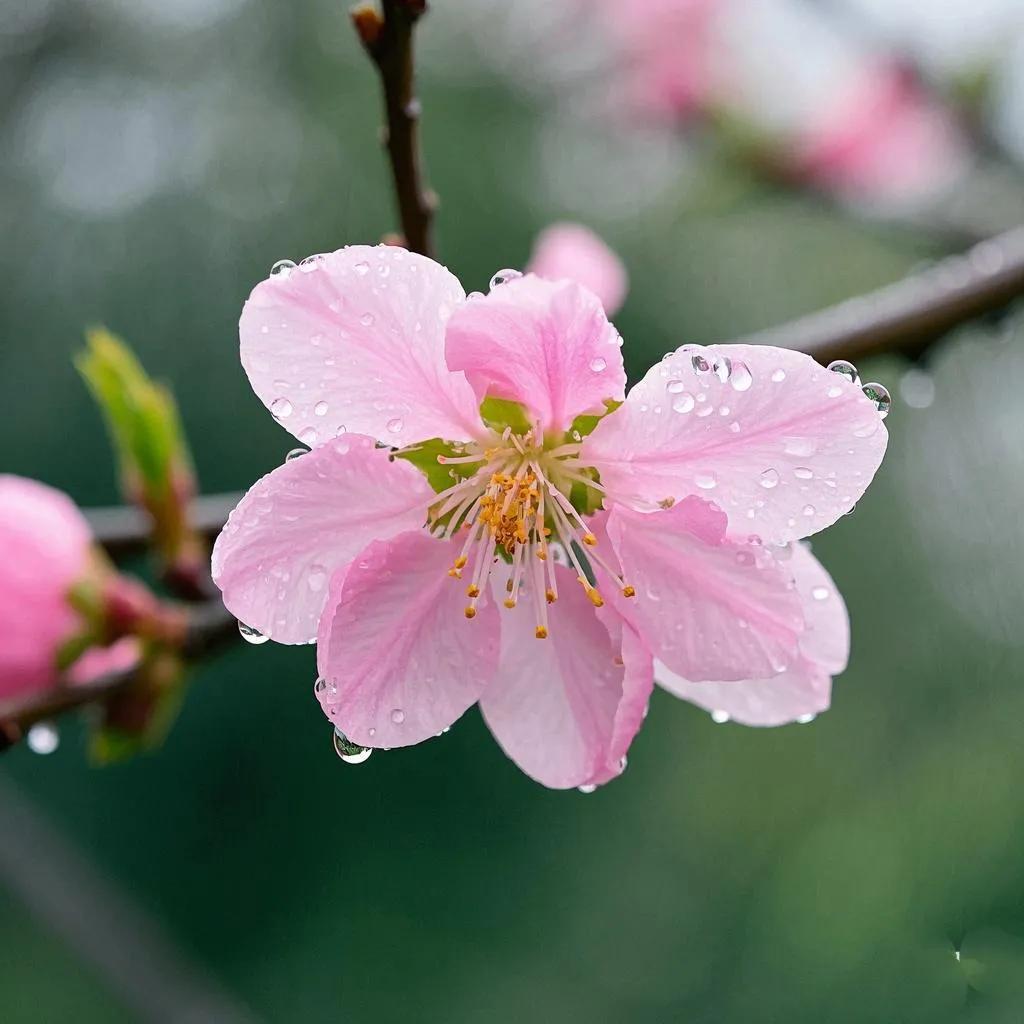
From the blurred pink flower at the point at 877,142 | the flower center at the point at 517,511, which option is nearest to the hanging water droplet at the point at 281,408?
Answer: the flower center at the point at 517,511

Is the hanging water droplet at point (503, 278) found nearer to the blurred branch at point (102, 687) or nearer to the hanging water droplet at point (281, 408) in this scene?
the hanging water droplet at point (281, 408)

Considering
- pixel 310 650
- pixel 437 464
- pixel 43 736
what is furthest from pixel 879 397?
pixel 310 650

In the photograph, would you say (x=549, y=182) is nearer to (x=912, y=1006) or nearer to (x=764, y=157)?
(x=764, y=157)

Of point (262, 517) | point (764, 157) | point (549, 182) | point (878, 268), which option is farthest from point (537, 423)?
point (549, 182)

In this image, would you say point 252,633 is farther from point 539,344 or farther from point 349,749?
point 539,344

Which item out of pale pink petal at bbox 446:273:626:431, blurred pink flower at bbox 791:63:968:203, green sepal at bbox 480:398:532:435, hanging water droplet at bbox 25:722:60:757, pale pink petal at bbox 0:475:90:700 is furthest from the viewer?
blurred pink flower at bbox 791:63:968:203

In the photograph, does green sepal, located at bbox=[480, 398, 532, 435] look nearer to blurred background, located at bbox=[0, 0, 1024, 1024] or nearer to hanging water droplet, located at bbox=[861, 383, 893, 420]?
hanging water droplet, located at bbox=[861, 383, 893, 420]

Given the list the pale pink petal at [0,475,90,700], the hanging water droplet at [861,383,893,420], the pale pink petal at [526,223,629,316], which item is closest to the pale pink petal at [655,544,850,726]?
the hanging water droplet at [861,383,893,420]
